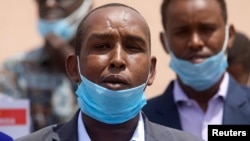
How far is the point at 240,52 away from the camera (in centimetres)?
741

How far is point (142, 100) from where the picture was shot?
429cm

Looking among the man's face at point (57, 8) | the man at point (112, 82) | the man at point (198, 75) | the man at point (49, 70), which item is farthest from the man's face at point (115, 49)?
the man's face at point (57, 8)

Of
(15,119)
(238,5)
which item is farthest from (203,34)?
(238,5)

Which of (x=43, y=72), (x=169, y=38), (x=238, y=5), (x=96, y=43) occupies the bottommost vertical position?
(x=238, y=5)

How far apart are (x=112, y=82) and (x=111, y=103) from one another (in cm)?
11

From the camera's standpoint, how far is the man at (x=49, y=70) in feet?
21.9

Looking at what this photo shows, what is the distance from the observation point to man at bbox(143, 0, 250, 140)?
5.47m

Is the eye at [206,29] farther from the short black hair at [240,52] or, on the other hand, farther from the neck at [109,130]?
the short black hair at [240,52]

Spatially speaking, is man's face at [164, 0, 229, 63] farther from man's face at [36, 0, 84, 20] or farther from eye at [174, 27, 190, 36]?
man's face at [36, 0, 84, 20]

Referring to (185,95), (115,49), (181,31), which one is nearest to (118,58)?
(115,49)

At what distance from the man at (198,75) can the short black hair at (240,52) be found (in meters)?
1.61

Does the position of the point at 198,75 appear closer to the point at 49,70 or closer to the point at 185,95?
the point at 185,95

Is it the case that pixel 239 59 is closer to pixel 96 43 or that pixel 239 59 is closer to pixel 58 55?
pixel 58 55

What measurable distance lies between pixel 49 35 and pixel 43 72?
0.51 m
